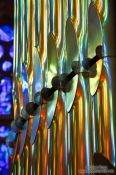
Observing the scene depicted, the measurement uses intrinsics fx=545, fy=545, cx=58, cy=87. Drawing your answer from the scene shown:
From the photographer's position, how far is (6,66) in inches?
148

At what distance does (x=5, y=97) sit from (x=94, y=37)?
2.24 meters

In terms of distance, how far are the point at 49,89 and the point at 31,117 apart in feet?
0.66

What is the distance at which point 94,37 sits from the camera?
4.71 feet

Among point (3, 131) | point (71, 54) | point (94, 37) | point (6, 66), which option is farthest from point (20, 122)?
point (6, 66)

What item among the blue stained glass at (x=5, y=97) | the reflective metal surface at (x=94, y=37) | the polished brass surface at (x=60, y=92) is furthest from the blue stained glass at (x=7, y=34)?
the reflective metal surface at (x=94, y=37)

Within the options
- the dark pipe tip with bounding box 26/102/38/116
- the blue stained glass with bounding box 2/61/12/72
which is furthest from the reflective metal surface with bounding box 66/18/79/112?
the blue stained glass with bounding box 2/61/12/72

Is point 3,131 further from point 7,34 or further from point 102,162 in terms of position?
point 102,162

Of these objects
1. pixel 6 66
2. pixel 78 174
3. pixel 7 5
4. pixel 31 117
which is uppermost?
pixel 7 5

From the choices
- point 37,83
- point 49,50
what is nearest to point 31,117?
point 37,83

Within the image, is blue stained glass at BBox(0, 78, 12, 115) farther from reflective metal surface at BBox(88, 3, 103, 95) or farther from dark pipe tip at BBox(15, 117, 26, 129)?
reflective metal surface at BBox(88, 3, 103, 95)

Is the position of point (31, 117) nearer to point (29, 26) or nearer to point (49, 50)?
point (49, 50)

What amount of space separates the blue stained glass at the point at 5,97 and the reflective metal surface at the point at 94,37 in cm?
216

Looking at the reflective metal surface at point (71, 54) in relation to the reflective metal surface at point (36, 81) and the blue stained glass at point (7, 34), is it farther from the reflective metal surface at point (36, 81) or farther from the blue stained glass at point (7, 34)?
the blue stained glass at point (7, 34)

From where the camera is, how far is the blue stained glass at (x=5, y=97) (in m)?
3.58
